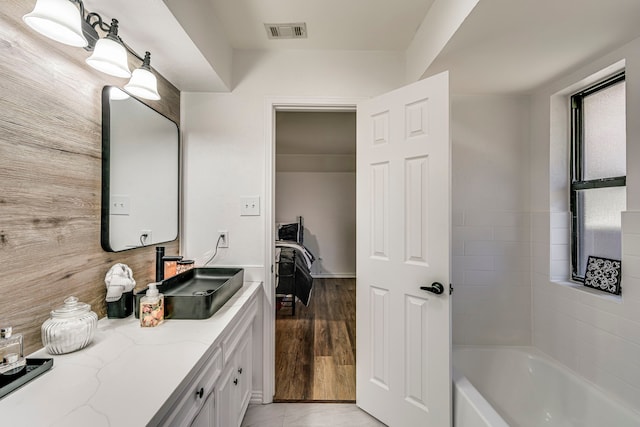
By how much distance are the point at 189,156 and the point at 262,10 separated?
1.05 meters

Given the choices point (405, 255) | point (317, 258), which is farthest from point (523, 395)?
point (317, 258)

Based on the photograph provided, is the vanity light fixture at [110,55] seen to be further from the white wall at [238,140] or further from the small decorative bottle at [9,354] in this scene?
the small decorative bottle at [9,354]

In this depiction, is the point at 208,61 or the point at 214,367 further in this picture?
the point at 208,61

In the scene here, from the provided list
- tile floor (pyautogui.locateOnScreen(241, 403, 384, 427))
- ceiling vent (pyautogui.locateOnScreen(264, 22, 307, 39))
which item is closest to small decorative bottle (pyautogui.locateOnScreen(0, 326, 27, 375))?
tile floor (pyautogui.locateOnScreen(241, 403, 384, 427))

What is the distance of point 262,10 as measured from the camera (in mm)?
1649

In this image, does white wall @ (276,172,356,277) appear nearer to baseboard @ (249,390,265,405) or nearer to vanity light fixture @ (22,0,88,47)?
baseboard @ (249,390,265,405)

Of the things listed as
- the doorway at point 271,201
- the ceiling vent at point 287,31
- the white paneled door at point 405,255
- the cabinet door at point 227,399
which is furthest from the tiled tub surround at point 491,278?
the ceiling vent at point 287,31

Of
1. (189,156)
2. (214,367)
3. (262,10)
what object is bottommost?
(214,367)

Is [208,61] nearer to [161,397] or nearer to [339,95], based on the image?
[339,95]

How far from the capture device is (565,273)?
6.12 ft

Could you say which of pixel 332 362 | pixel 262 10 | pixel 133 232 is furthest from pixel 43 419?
pixel 332 362

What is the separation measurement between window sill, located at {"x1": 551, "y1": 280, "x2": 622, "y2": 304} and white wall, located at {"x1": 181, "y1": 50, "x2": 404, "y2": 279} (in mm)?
1782

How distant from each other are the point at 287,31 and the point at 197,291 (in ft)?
5.70

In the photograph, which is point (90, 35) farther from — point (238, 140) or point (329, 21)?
point (329, 21)
